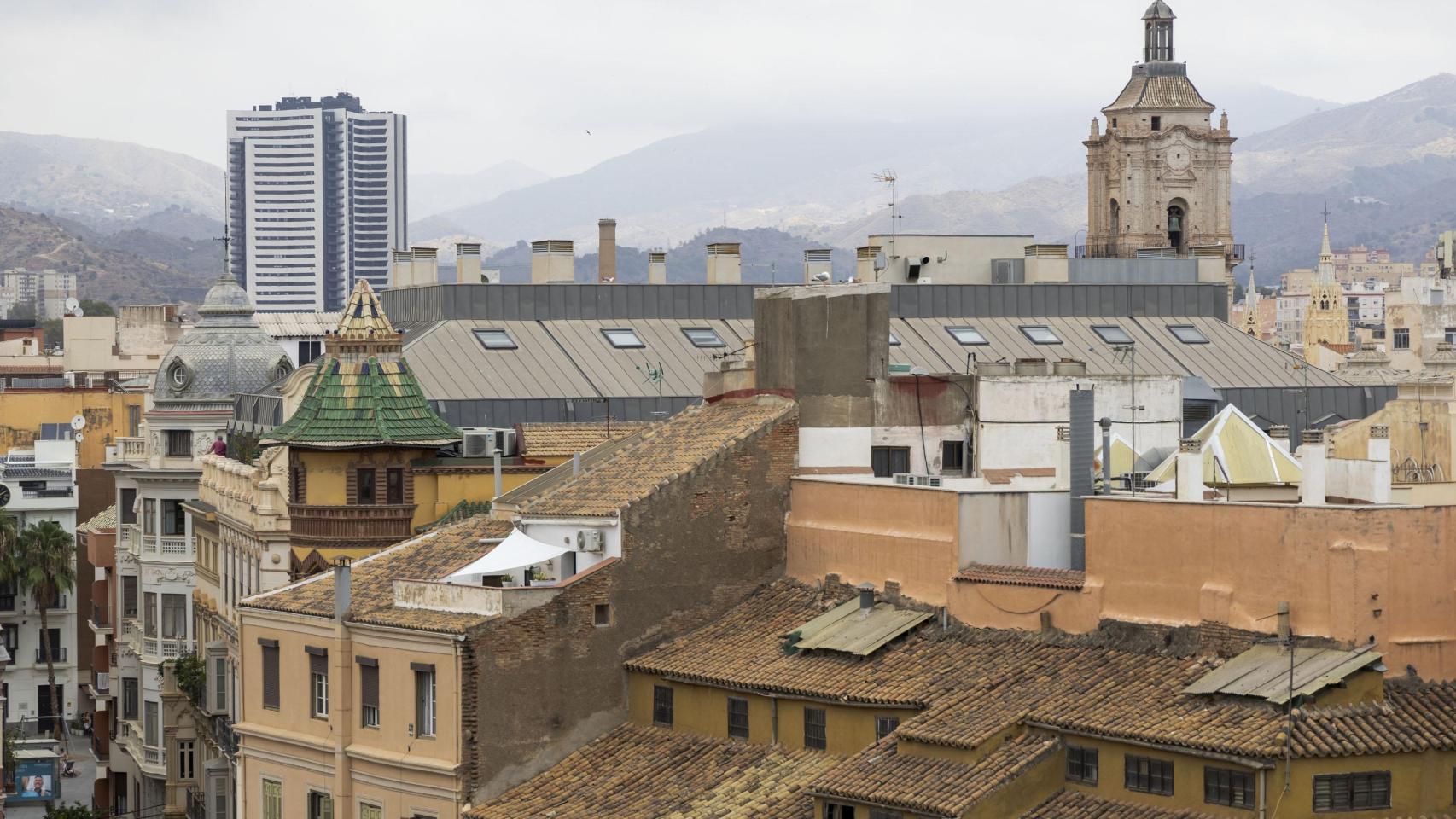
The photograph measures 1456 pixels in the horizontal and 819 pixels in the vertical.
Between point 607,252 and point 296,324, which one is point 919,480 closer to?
point 607,252

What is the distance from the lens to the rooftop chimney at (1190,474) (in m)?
45.5

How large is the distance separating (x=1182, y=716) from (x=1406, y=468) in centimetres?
1640

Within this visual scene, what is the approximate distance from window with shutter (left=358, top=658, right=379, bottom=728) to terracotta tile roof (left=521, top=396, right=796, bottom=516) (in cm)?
435

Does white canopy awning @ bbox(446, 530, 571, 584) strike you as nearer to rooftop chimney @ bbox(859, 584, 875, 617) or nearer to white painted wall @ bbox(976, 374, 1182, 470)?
rooftop chimney @ bbox(859, 584, 875, 617)

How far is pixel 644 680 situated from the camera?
51.6 metres

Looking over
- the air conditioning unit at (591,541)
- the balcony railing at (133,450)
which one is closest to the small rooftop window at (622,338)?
→ the balcony railing at (133,450)

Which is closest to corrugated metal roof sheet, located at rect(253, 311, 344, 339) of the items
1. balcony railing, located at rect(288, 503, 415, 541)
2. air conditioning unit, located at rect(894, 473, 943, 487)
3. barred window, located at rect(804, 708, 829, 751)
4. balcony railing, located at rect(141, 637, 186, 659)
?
balcony railing, located at rect(141, 637, 186, 659)

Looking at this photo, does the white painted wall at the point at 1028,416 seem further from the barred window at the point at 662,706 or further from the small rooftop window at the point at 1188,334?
the small rooftop window at the point at 1188,334

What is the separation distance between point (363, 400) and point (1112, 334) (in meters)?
31.3

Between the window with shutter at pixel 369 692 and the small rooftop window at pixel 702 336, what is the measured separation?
3102cm

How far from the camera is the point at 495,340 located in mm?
80250

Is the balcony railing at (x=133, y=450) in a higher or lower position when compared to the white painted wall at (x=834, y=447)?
lower

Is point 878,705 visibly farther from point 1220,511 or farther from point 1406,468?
point 1406,468

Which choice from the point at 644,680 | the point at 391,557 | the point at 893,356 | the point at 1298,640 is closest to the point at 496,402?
the point at 893,356
